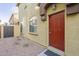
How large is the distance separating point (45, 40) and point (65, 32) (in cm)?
198

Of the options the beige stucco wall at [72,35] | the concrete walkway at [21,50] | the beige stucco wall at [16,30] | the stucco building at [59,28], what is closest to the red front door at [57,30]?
the stucco building at [59,28]

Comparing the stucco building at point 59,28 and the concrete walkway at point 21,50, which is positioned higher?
the stucco building at point 59,28

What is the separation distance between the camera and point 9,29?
1300 cm

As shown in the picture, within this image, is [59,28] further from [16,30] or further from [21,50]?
[16,30]

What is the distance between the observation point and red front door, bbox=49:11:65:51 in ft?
16.3

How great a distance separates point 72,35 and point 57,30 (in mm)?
1212

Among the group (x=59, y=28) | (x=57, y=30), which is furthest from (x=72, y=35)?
(x=57, y=30)

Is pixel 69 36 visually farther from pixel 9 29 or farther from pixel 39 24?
pixel 9 29

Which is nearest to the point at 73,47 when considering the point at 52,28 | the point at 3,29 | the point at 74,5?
the point at 74,5

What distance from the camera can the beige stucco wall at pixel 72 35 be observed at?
3947 mm

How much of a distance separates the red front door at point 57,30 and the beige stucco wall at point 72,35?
50 cm

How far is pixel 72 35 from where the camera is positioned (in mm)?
4145

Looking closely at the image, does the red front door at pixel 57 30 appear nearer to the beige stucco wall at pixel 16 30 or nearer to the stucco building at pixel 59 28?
the stucco building at pixel 59 28

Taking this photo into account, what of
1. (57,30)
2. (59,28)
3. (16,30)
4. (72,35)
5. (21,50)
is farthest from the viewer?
(16,30)
